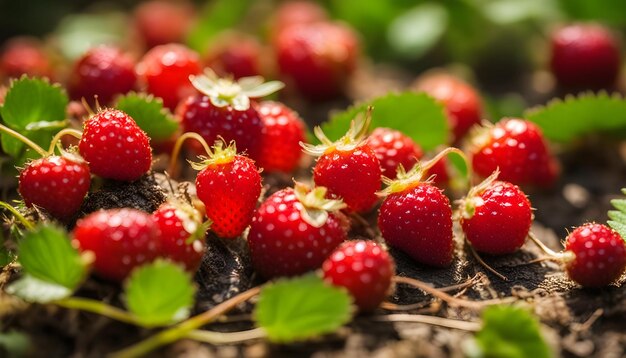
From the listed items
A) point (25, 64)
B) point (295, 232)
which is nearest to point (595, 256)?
point (295, 232)

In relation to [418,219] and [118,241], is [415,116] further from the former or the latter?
[118,241]

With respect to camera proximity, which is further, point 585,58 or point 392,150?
point 585,58

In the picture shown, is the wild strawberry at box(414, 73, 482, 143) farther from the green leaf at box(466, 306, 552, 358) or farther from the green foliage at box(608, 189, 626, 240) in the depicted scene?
the green leaf at box(466, 306, 552, 358)

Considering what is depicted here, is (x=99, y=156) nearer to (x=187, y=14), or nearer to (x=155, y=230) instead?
(x=155, y=230)

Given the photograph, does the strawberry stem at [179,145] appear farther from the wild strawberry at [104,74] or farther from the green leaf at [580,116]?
the green leaf at [580,116]

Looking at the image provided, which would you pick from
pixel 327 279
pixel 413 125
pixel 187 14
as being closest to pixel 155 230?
pixel 327 279

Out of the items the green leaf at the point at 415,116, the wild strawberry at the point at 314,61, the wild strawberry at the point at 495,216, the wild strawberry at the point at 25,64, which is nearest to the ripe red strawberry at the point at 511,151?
the green leaf at the point at 415,116
